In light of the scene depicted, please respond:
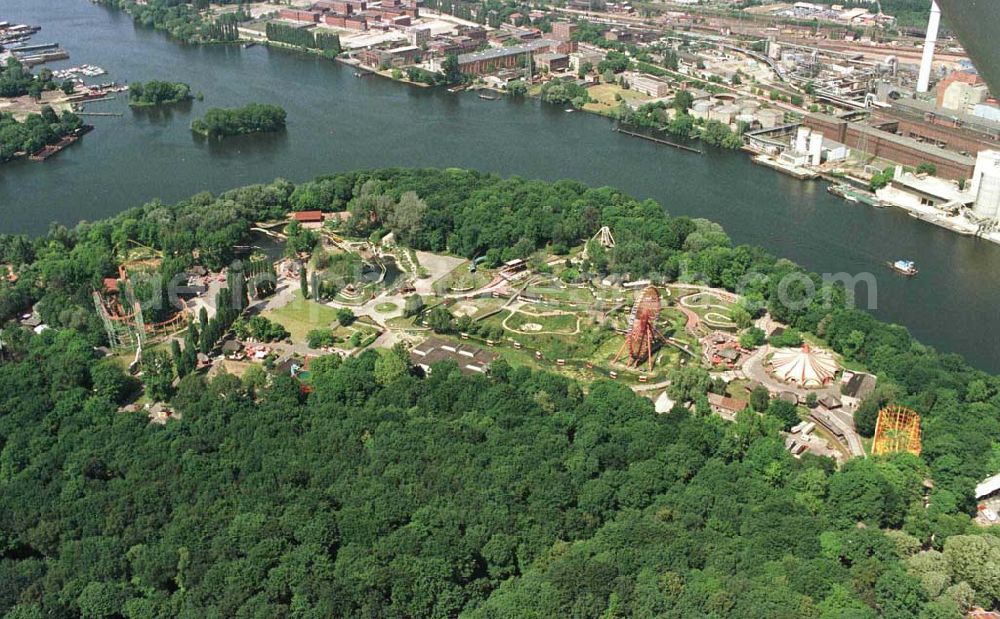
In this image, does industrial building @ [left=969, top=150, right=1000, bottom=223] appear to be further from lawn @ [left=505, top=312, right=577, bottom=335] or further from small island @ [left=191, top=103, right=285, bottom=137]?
small island @ [left=191, top=103, right=285, bottom=137]

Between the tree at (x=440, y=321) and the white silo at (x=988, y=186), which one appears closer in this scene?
the tree at (x=440, y=321)

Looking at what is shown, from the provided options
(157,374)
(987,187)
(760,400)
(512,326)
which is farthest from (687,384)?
(987,187)

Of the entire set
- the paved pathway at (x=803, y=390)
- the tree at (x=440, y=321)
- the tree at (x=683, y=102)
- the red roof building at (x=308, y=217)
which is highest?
the tree at (x=683, y=102)

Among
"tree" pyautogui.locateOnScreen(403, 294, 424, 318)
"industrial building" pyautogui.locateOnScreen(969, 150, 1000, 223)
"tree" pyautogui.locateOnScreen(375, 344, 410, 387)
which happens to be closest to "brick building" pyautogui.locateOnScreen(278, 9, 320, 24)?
"tree" pyautogui.locateOnScreen(403, 294, 424, 318)

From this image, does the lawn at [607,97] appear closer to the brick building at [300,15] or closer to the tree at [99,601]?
the brick building at [300,15]

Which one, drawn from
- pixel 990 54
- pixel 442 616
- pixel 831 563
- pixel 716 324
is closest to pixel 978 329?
pixel 716 324

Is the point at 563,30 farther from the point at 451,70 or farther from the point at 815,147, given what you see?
the point at 815,147

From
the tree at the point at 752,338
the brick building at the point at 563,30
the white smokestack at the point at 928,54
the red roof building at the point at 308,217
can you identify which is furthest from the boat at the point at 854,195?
the brick building at the point at 563,30
